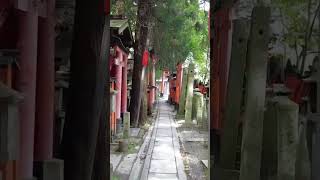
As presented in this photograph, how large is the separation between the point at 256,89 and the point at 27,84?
1.88m

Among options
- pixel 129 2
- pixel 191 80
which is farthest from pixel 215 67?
pixel 191 80

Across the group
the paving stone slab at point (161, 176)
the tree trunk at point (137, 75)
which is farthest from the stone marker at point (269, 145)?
the tree trunk at point (137, 75)

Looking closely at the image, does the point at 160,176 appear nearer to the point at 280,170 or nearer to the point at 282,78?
the point at 282,78

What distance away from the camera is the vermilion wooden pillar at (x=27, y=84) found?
3994mm

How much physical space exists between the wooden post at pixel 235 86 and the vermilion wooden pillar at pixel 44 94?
1686mm

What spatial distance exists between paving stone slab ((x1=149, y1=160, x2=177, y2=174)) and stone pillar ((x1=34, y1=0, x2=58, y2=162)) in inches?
284

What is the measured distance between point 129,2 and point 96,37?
14.4 meters

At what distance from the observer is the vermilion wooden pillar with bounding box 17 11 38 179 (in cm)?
399

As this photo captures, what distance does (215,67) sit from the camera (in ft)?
23.0

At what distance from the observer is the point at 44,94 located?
181 inches

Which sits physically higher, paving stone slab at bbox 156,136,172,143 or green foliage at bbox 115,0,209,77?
green foliage at bbox 115,0,209,77

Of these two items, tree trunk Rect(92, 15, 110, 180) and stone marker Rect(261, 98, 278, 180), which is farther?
tree trunk Rect(92, 15, 110, 180)

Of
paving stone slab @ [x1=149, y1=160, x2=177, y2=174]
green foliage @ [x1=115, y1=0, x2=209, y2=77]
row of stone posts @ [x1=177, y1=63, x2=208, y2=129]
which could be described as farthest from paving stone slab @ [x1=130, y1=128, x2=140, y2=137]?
paving stone slab @ [x1=149, y1=160, x2=177, y2=174]

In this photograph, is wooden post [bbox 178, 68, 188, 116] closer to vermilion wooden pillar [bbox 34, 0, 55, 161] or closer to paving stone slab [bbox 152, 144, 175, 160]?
paving stone slab [bbox 152, 144, 175, 160]
